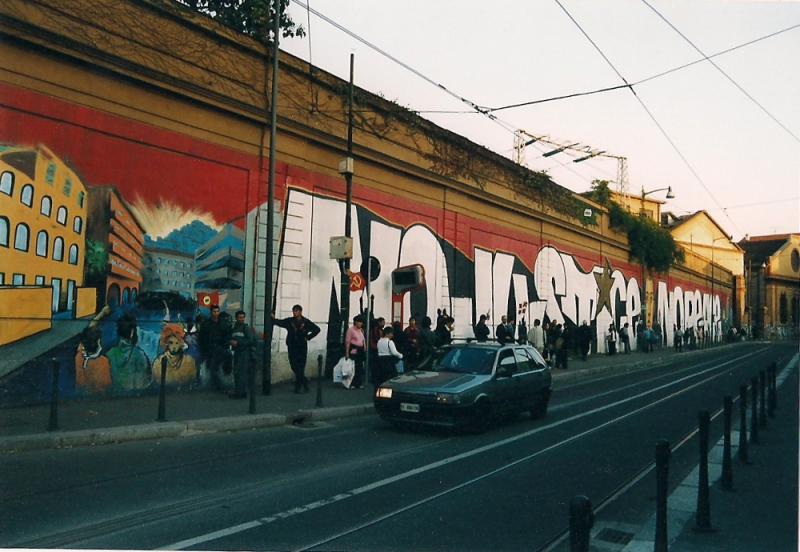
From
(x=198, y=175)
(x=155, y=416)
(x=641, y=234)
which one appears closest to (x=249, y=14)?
(x=198, y=175)

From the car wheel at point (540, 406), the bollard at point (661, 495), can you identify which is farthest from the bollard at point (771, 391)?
the bollard at point (661, 495)

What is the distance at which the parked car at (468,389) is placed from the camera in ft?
34.7

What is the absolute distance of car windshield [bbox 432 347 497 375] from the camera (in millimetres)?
11681

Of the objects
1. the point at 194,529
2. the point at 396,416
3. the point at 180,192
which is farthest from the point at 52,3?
the point at 194,529

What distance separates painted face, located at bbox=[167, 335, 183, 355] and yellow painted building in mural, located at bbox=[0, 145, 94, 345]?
5.94 feet

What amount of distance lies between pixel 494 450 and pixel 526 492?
7.67 ft

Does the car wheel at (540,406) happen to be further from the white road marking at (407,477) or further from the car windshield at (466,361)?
the car windshield at (466,361)

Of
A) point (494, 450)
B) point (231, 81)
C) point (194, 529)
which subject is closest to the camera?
point (194, 529)

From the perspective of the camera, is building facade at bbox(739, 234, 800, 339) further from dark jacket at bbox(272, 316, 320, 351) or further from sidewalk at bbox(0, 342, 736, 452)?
sidewalk at bbox(0, 342, 736, 452)

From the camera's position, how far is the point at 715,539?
592 cm

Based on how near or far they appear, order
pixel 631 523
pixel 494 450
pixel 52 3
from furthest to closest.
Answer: pixel 52 3 < pixel 494 450 < pixel 631 523

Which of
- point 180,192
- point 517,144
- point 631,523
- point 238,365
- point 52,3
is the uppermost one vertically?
point 517,144

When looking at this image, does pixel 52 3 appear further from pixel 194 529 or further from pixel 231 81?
pixel 194 529

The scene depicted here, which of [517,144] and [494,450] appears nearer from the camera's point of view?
[494,450]
